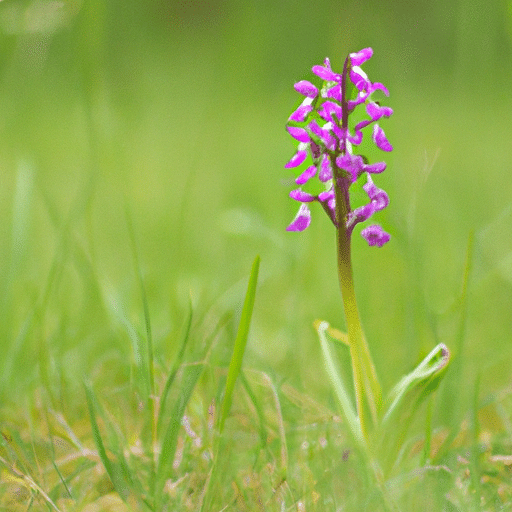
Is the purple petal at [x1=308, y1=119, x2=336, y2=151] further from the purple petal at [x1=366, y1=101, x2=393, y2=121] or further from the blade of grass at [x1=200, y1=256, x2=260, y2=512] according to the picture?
the blade of grass at [x1=200, y1=256, x2=260, y2=512]

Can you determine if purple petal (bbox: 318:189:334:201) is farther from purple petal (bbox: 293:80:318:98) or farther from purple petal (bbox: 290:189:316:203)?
purple petal (bbox: 293:80:318:98)

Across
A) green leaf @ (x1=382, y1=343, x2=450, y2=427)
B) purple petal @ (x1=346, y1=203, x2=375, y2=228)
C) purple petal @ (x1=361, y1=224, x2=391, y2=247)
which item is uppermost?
purple petal @ (x1=346, y1=203, x2=375, y2=228)

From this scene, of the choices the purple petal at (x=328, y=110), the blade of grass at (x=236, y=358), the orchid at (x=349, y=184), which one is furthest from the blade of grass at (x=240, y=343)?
the purple petal at (x=328, y=110)

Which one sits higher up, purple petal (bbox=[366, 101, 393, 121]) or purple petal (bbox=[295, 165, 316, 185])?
purple petal (bbox=[366, 101, 393, 121])

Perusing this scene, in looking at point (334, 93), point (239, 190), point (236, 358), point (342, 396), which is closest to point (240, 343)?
point (236, 358)

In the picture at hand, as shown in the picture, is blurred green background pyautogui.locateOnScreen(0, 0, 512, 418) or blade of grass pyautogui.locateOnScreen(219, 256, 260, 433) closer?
blade of grass pyautogui.locateOnScreen(219, 256, 260, 433)

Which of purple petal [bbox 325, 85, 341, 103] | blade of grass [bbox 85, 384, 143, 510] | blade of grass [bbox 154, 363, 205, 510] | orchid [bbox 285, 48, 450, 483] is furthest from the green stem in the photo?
blade of grass [bbox 85, 384, 143, 510]

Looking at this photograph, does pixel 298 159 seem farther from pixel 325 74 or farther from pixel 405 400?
pixel 405 400

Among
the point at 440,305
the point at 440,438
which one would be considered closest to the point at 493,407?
the point at 440,438
